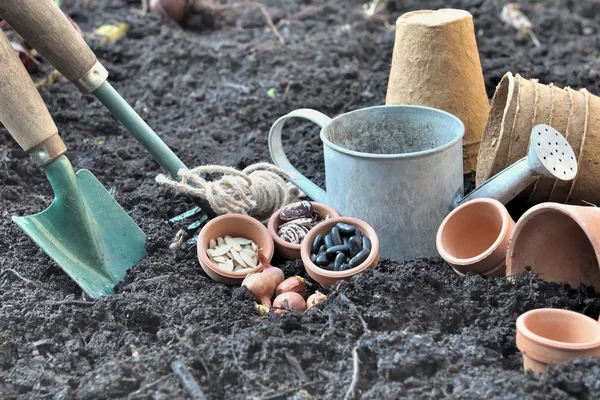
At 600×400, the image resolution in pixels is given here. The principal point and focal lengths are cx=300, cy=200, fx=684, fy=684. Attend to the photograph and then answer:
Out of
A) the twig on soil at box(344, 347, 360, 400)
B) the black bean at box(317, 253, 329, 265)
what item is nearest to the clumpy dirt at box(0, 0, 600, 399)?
the twig on soil at box(344, 347, 360, 400)

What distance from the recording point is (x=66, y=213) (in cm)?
A: 183

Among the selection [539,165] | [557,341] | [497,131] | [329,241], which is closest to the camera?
[557,341]

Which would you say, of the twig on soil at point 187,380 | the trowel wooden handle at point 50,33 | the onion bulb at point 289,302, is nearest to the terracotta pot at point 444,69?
the onion bulb at point 289,302

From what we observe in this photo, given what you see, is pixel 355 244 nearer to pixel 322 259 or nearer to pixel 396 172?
pixel 322 259

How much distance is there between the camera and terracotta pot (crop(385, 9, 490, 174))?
2135mm

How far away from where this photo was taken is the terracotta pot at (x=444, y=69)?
213 centimetres

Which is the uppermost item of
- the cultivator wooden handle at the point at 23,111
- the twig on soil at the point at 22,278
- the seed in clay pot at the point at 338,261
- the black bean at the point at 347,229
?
the cultivator wooden handle at the point at 23,111

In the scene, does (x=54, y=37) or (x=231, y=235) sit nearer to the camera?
(x=54, y=37)

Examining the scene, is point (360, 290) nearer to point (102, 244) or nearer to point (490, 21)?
point (102, 244)

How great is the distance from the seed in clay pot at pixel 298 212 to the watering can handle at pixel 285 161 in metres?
0.11

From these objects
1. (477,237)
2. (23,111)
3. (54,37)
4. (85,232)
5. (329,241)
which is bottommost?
(477,237)

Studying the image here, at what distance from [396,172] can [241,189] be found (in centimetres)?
46

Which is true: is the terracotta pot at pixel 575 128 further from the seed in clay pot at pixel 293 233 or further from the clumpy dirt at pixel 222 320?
the seed in clay pot at pixel 293 233

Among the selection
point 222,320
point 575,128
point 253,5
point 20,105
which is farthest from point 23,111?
point 253,5
